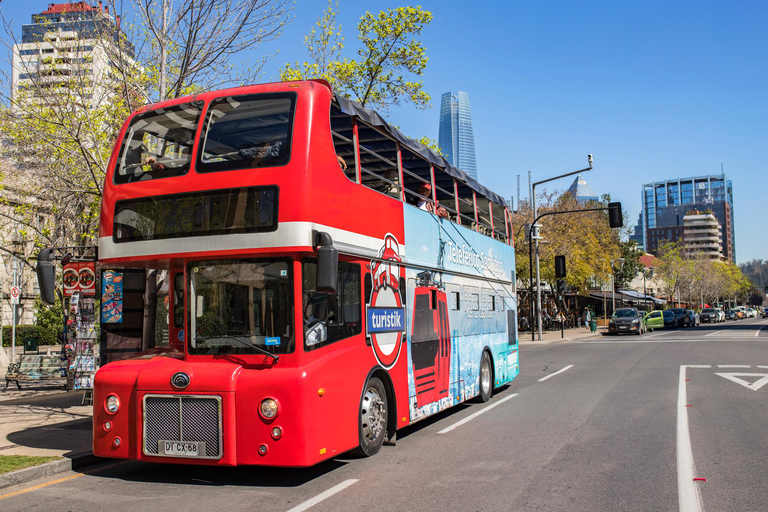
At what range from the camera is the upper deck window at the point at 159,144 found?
742 cm

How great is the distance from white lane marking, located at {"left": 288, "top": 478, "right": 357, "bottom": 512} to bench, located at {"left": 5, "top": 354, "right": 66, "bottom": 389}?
12.2 meters

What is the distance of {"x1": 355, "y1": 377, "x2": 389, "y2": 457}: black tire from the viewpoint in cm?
772

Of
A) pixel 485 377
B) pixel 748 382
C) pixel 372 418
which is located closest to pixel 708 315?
pixel 748 382

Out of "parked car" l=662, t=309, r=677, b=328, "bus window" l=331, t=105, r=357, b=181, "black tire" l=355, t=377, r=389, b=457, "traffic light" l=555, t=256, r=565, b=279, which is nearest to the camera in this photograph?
"black tire" l=355, t=377, r=389, b=457

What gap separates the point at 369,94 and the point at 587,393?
11934 mm

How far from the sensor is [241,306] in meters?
6.81

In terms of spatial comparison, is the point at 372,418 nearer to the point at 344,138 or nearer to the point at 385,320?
the point at 385,320

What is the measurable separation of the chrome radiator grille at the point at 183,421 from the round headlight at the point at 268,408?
45 cm

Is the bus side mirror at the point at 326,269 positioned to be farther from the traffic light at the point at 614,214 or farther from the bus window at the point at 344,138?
the traffic light at the point at 614,214

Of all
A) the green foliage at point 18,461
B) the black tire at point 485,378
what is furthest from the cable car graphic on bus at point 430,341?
the green foliage at point 18,461

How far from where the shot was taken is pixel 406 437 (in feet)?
31.1

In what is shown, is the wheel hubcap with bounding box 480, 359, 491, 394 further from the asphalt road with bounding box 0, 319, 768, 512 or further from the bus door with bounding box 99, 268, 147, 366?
the bus door with bounding box 99, 268, 147, 366

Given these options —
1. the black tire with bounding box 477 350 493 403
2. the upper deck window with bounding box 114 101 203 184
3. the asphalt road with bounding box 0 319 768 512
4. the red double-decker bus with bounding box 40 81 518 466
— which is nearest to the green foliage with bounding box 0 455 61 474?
the asphalt road with bounding box 0 319 768 512

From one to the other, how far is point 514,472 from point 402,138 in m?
4.90
